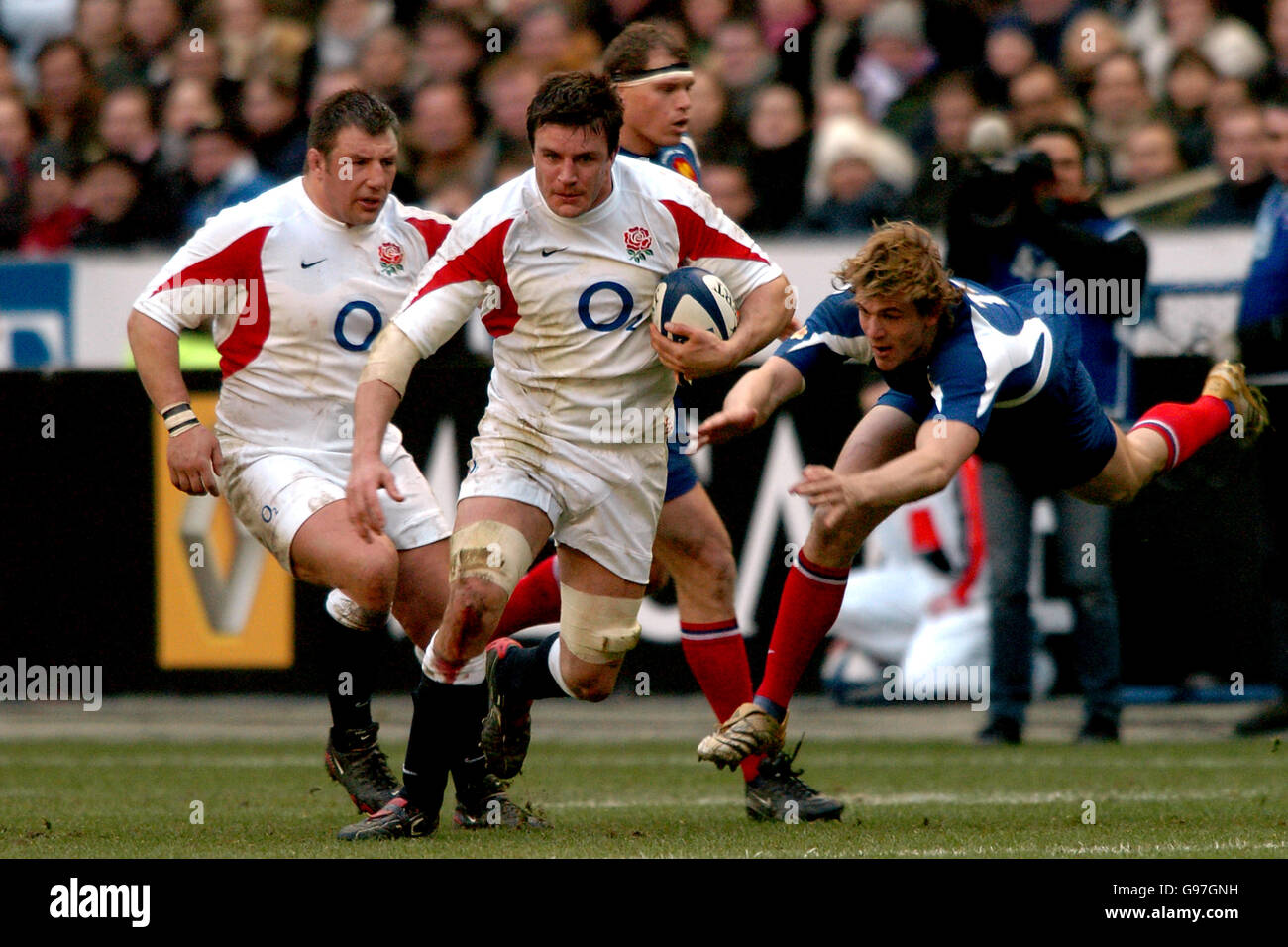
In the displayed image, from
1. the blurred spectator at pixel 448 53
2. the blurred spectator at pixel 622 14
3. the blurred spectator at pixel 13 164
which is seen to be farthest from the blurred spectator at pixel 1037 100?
the blurred spectator at pixel 13 164

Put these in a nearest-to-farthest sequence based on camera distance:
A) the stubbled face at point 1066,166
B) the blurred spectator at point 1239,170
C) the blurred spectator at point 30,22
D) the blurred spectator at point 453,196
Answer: the stubbled face at point 1066,166, the blurred spectator at point 1239,170, the blurred spectator at point 453,196, the blurred spectator at point 30,22

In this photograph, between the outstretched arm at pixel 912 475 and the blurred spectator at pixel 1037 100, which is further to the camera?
the blurred spectator at pixel 1037 100

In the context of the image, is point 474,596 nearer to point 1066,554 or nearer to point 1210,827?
point 1210,827

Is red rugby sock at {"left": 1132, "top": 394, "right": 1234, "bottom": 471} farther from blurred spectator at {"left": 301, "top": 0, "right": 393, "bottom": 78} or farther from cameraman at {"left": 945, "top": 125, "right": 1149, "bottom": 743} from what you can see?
blurred spectator at {"left": 301, "top": 0, "right": 393, "bottom": 78}

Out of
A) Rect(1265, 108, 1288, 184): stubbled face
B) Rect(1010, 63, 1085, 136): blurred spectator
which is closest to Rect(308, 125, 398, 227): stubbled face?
Rect(1265, 108, 1288, 184): stubbled face

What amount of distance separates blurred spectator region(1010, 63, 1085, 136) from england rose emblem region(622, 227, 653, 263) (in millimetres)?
5225

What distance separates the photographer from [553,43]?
12766 millimetres

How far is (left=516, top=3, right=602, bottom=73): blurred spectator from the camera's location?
12.7m

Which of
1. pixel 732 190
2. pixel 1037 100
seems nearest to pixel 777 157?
pixel 732 190

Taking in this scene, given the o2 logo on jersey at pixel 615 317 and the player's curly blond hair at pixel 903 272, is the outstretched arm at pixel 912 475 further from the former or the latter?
the o2 logo on jersey at pixel 615 317

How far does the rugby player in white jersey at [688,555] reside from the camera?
6.58 m

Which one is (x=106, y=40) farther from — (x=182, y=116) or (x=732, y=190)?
(x=732, y=190)

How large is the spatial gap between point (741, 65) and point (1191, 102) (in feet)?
8.94

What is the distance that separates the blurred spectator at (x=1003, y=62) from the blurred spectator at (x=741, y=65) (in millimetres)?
1338
